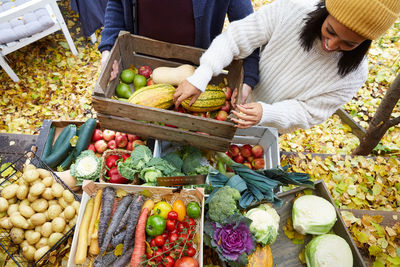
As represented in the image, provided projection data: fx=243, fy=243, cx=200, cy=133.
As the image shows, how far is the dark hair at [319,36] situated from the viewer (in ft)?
4.84

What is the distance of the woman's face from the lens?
1.32 meters

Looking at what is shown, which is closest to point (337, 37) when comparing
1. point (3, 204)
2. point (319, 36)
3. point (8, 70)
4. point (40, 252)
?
point (319, 36)

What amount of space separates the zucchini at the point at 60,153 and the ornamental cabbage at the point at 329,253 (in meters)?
2.21

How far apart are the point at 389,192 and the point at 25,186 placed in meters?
3.65

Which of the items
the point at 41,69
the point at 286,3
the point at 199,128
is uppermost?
the point at 286,3

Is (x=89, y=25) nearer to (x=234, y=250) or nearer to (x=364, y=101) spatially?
(x=234, y=250)

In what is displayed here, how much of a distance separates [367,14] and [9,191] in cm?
244

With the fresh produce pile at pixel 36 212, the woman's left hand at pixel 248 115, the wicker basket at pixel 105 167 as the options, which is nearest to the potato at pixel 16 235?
the fresh produce pile at pixel 36 212

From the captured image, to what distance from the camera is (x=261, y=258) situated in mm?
1606

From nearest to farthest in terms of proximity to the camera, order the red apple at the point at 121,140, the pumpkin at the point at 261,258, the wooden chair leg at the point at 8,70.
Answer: the pumpkin at the point at 261,258 < the red apple at the point at 121,140 < the wooden chair leg at the point at 8,70

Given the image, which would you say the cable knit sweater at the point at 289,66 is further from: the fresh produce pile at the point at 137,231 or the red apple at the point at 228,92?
the fresh produce pile at the point at 137,231

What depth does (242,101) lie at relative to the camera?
1.96 metres

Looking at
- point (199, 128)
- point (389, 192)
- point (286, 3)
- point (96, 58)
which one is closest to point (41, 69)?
point (96, 58)

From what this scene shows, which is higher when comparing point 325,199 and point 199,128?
point 199,128
